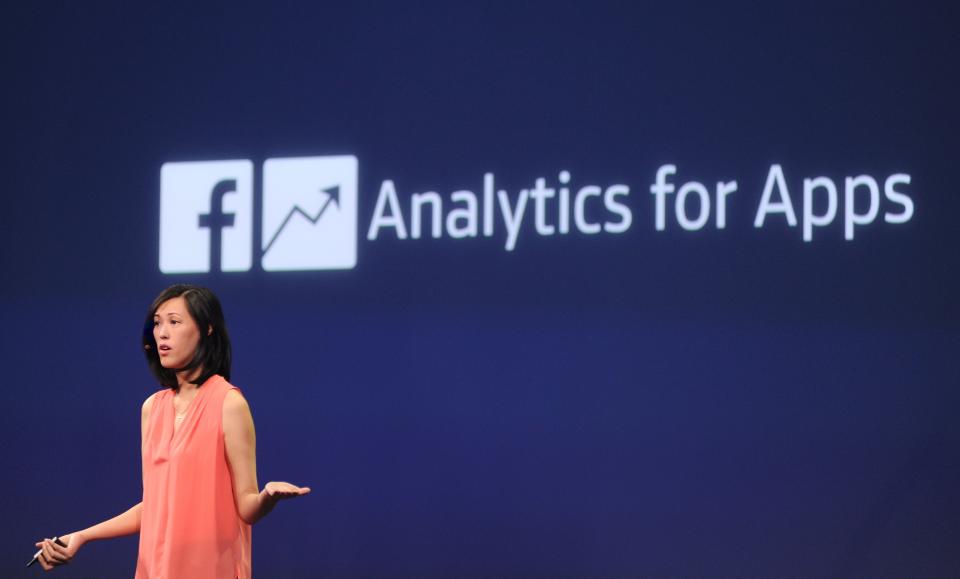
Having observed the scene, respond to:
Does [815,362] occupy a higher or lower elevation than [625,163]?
lower

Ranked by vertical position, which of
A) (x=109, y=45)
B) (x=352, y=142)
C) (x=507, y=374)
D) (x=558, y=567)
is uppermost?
(x=109, y=45)

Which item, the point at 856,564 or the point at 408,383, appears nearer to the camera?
the point at 856,564

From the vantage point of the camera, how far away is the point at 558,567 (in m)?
4.54

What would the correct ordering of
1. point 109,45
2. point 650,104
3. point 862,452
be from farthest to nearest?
1. point 109,45
2. point 650,104
3. point 862,452

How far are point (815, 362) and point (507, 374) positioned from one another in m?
1.13

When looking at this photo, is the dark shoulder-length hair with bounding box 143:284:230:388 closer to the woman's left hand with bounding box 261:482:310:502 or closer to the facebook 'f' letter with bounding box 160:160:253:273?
the woman's left hand with bounding box 261:482:310:502

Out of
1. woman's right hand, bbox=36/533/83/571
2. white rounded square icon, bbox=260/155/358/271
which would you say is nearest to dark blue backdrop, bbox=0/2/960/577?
white rounded square icon, bbox=260/155/358/271

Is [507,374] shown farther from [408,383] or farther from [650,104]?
[650,104]

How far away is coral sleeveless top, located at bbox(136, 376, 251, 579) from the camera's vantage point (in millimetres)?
2336

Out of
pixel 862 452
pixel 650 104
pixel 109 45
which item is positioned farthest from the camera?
pixel 109 45

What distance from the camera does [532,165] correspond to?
185 inches

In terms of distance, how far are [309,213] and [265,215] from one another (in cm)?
19

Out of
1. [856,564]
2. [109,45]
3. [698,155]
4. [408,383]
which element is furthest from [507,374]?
[109,45]

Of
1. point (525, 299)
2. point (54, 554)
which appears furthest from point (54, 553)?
point (525, 299)
